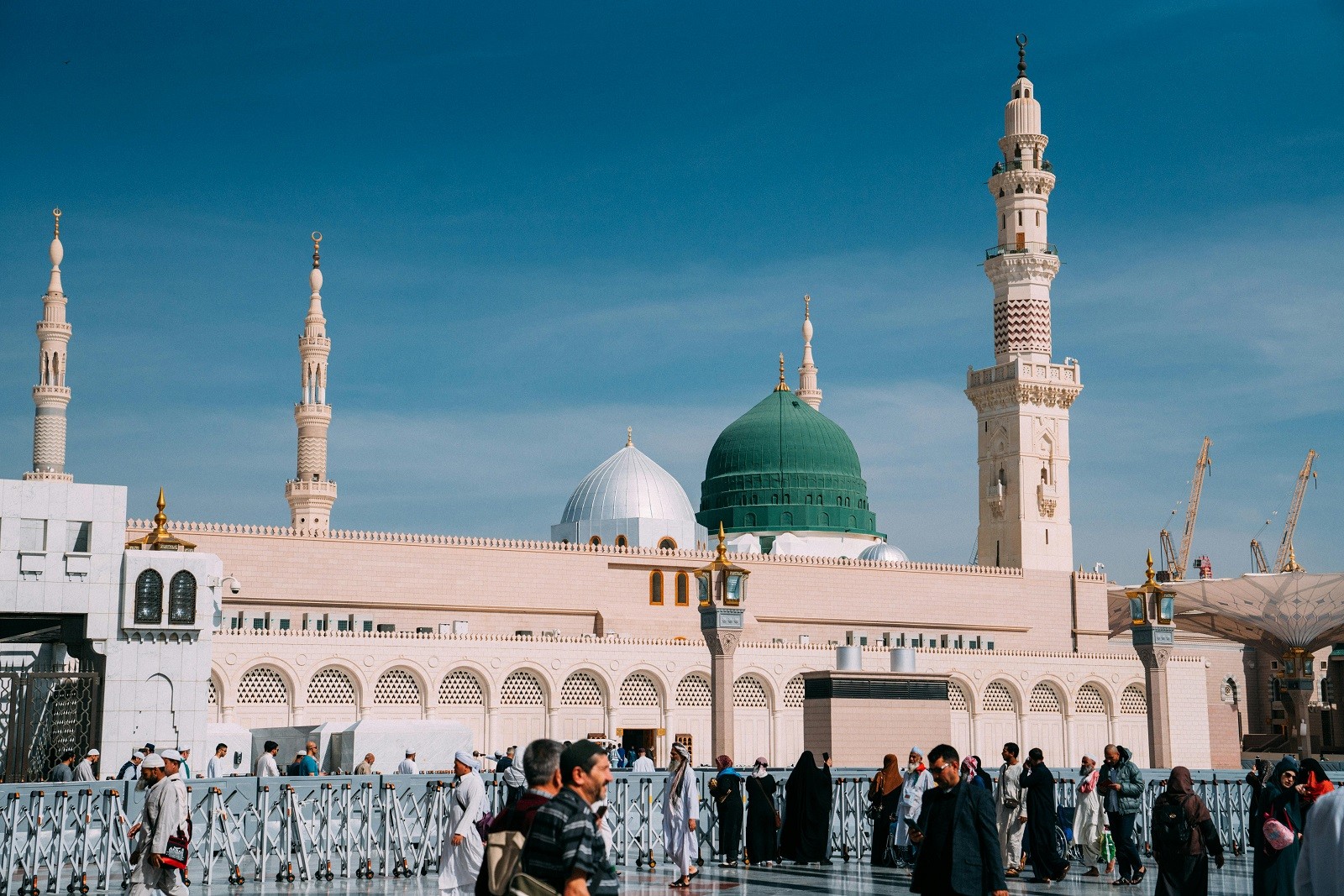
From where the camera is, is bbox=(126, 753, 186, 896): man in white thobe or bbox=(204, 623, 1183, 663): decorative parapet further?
bbox=(204, 623, 1183, 663): decorative parapet

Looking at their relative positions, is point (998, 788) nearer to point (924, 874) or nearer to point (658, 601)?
point (924, 874)

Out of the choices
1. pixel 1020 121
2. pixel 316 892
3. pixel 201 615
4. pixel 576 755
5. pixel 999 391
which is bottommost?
pixel 316 892

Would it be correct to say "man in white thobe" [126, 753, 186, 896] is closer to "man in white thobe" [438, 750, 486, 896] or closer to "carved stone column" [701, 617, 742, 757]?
"man in white thobe" [438, 750, 486, 896]

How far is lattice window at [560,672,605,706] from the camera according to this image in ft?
110

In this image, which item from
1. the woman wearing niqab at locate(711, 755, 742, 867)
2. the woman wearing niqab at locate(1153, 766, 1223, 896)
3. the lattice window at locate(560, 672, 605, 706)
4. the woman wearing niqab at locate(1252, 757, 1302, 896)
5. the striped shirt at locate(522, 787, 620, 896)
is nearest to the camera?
the striped shirt at locate(522, 787, 620, 896)

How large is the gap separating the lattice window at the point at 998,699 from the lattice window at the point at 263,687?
16956 millimetres

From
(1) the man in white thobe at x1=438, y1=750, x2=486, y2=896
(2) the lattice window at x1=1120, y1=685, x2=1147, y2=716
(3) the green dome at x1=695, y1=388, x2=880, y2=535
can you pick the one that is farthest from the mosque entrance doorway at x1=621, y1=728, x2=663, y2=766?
(1) the man in white thobe at x1=438, y1=750, x2=486, y2=896

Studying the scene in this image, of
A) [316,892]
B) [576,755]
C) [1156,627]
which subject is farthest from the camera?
[1156,627]

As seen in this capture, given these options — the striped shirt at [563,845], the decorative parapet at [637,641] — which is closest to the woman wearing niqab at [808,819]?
the striped shirt at [563,845]

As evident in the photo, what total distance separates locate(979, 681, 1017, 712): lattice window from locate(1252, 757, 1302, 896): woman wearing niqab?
29.0 metres

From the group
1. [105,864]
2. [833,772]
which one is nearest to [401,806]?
[105,864]

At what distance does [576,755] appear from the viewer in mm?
5344

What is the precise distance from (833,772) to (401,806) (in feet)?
14.2

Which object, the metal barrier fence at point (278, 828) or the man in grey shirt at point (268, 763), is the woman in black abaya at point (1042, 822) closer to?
the metal barrier fence at point (278, 828)
